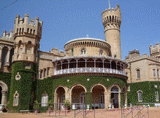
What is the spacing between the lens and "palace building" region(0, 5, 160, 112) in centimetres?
2823

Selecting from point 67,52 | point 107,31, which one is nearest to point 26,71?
point 67,52

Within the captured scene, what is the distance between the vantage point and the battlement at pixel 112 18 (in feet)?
148

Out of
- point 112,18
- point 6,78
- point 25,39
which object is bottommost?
point 6,78

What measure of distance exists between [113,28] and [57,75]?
22.7m

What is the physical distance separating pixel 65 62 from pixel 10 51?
35.3ft

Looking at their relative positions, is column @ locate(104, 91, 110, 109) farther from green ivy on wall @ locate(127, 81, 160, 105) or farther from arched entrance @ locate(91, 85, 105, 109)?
green ivy on wall @ locate(127, 81, 160, 105)

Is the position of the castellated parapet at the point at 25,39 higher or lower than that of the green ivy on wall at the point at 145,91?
higher

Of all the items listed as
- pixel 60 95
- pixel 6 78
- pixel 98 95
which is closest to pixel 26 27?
pixel 6 78

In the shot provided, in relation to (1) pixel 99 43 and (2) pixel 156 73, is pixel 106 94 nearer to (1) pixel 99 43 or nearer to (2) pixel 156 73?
(1) pixel 99 43

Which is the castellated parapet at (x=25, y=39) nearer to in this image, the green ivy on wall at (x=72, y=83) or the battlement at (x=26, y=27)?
the battlement at (x=26, y=27)

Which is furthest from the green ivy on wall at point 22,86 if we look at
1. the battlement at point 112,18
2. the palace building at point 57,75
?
→ the battlement at point 112,18

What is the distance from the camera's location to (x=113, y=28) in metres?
45.1

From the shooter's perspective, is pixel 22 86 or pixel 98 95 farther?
pixel 98 95

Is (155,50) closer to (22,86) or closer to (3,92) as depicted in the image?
(22,86)
